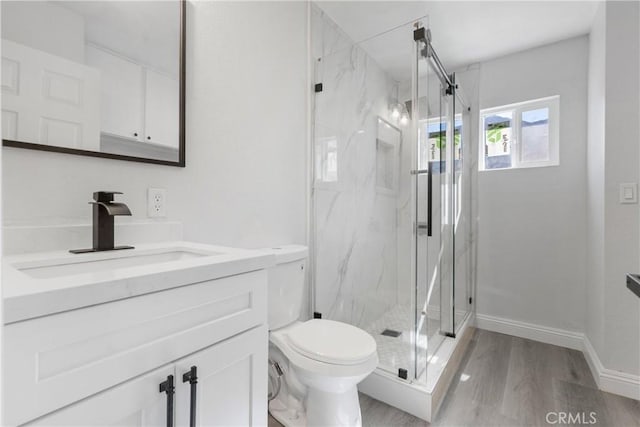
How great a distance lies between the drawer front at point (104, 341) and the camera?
0.55 metres

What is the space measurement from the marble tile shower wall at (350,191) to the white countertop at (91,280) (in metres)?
1.20

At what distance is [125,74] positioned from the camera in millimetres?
1184

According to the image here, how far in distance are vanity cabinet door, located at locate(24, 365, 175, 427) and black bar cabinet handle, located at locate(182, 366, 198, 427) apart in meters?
0.04

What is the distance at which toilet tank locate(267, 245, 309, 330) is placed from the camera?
1.50 m

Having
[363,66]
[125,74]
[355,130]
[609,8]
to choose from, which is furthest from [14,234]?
[609,8]

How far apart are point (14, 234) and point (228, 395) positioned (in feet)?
2.54

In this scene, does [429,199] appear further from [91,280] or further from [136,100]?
[91,280]

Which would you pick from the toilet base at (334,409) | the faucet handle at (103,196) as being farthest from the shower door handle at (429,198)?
the faucet handle at (103,196)

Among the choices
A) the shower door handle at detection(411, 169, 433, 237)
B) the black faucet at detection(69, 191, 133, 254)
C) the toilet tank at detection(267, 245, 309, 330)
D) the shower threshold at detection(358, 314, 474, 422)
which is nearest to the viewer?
the black faucet at detection(69, 191, 133, 254)

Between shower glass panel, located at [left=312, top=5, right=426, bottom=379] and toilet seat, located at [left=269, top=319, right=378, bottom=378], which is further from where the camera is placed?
shower glass panel, located at [left=312, top=5, right=426, bottom=379]

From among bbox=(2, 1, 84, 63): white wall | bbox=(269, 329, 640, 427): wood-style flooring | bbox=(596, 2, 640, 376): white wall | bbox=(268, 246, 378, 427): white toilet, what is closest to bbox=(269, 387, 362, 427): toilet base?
bbox=(268, 246, 378, 427): white toilet

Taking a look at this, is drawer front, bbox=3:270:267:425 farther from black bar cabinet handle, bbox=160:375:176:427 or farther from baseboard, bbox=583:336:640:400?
baseboard, bbox=583:336:640:400

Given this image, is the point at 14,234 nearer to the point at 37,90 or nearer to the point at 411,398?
the point at 37,90

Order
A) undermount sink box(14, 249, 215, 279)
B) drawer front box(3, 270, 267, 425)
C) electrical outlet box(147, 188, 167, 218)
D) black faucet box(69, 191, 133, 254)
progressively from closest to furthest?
drawer front box(3, 270, 267, 425) < undermount sink box(14, 249, 215, 279) < black faucet box(69, 191, 133, 254) < electrical outlet box(147, 188, 167, 218)
